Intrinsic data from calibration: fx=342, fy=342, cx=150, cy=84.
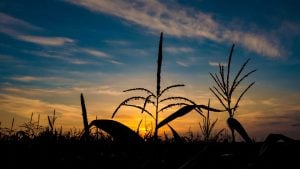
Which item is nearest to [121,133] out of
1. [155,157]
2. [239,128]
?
[155,157]

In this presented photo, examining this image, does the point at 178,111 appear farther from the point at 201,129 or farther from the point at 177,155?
the point at 201,129

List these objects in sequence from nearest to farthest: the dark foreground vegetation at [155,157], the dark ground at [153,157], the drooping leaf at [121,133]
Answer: the drooping leaf at [121,133] < the dark foreground vegetation at [155,157] < the dark ground at [153,157]

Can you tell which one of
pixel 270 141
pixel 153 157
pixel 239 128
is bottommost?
pixel 153 157

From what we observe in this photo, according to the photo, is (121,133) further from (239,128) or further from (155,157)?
(239,128)

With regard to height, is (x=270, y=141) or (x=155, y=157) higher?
(x=270, y=141)

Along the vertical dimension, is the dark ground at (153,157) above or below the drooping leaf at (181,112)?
below

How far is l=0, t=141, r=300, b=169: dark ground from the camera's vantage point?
216 centimetres

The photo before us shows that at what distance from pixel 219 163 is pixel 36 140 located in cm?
320

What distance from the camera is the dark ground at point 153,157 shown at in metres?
2.16

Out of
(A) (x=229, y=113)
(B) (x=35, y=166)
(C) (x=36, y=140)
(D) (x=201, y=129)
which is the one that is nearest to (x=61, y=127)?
(C) (x=36, y=140)

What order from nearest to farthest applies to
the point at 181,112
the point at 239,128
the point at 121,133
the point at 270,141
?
the point at 121,133 < the point at 270,141 < the point at 181,112 < the point at 239,128

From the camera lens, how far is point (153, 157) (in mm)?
2377

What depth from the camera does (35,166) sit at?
10.1 feet

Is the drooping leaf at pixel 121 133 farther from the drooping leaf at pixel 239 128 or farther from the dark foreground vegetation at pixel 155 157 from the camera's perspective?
the drooping leaf at pixel 239 128
